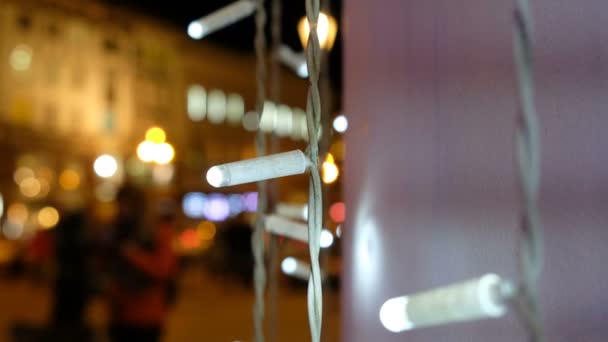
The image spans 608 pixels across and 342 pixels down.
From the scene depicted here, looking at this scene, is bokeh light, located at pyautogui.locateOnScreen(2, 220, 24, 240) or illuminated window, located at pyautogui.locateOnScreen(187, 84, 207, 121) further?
illuminated window, located at pyautogui.locateOnScreen(187, 84, 207, 121)

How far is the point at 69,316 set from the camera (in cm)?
572

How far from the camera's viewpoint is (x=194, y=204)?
23.1 meters

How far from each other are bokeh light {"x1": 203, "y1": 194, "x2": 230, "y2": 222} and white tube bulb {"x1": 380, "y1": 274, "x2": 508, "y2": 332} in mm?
22737

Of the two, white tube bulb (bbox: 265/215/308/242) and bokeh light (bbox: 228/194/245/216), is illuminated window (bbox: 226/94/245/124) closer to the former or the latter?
bokeh light (bbox: 228/194/245/216)

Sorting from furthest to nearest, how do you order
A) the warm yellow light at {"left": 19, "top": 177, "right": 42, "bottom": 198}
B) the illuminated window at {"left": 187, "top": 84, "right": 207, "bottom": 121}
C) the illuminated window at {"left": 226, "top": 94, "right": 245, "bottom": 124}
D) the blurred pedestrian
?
1. the illuminated window at {"left": 226, "top": 94, "right": 245, "bottom": 124}
2. the illuminated window at {"left": 187, "top": 84, "right": 207, "bottom": 121}
3. the warm yellow light at {"left": 19, "top": 177, "right": 42, "bottom": 198}
4. the blurred pedestrian

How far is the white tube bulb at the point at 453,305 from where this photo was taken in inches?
13.3

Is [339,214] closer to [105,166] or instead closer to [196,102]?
[105,166]

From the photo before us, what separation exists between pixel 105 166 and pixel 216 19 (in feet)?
72.3

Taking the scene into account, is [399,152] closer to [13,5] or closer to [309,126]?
[309,126]

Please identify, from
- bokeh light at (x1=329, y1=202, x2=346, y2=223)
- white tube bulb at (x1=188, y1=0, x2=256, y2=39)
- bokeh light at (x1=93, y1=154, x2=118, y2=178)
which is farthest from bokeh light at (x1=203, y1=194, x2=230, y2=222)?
white tube bulb at (x1=188, y1=0, x2=256, y2=39)

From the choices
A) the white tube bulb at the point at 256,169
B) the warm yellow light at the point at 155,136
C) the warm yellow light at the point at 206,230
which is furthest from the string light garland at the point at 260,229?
the warm yellow light at the point at 206,230

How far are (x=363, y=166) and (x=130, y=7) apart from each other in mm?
22943

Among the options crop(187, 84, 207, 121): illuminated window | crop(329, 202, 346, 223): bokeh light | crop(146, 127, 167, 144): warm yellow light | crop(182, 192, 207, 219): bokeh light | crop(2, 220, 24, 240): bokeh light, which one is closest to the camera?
crop(329, 202, 346, 223): bokeh light

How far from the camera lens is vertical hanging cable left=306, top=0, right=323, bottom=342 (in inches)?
19.9
